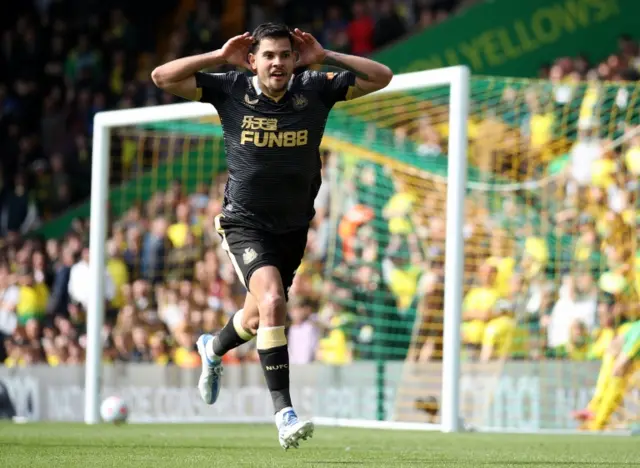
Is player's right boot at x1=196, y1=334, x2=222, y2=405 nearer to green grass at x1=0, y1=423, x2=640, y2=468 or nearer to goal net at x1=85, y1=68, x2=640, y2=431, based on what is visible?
green grass at x1=0, y1=423, x2=640, y2=468

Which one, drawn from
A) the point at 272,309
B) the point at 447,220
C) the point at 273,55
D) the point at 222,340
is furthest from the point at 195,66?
the point at 447,220

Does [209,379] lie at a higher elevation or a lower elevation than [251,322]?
lower

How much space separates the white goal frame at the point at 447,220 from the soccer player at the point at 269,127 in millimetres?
3453

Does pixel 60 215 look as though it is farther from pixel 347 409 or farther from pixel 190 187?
pixel 347 409

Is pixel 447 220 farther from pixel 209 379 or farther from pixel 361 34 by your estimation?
pixel 361 34

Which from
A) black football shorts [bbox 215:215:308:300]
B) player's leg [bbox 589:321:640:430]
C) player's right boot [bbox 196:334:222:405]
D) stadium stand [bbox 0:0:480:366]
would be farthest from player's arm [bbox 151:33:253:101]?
stadium stand [bbox 0:0:480:366]

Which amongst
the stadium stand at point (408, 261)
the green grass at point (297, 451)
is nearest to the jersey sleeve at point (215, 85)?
the green grass at point (297, 451)

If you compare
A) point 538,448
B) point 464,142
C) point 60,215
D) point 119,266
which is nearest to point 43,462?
point 538,448

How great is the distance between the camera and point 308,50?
787 centimetres

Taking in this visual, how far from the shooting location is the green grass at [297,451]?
7527 mm

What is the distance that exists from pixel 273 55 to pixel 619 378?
5.94m

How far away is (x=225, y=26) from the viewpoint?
2494 centimetres

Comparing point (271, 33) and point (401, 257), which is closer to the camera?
point (271, 33)

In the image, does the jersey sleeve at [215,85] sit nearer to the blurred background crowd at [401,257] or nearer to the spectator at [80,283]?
the blurred background crowd at [401,257]
